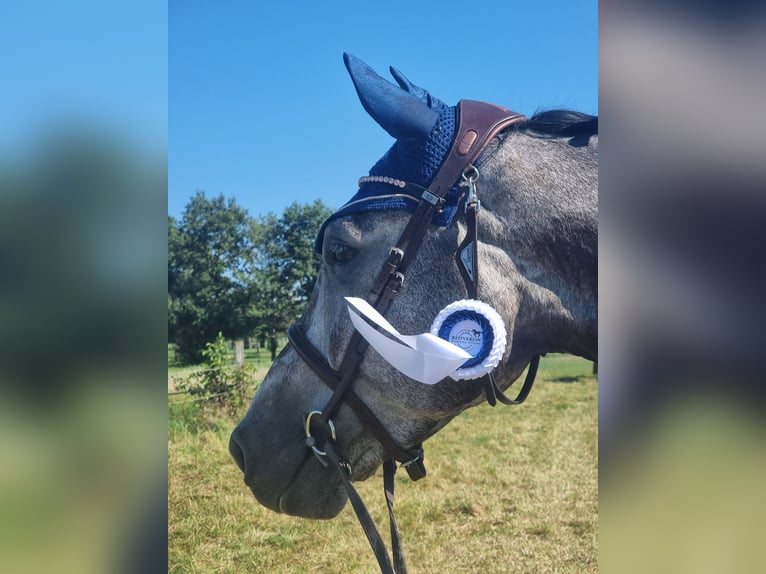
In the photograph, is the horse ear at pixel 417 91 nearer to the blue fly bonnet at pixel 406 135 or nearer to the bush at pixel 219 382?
the blue fly bonnet at pixel 406 135

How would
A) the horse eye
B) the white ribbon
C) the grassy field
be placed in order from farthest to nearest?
the grassy field
the horse eye
the white ribbon

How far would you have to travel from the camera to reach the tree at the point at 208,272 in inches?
394

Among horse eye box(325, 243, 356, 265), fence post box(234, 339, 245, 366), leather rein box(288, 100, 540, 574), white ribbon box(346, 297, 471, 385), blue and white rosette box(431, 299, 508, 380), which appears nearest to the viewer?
white ribbon box(346, 297, 471, 385)

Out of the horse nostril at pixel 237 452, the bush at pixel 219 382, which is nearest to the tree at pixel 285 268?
the bush at pixel 219 382

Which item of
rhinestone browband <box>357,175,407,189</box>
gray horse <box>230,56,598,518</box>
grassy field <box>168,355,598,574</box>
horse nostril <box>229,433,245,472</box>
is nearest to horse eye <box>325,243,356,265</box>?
gray horse <box>230,56,598,518</box>

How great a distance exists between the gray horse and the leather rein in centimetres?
3

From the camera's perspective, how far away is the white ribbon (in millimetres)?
1209

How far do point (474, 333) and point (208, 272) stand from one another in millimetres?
9943

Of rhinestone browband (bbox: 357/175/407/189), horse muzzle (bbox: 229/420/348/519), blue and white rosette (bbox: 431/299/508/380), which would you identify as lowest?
horse muzzle (bbox: 229/420/348/519)

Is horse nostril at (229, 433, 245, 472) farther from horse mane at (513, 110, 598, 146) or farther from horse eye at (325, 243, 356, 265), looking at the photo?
horse mane at (513, 110, 598, 146)

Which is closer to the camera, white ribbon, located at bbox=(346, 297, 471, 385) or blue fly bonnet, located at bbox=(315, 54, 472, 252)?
white ribbon, located at bbox=(346, 297, 471, 385)

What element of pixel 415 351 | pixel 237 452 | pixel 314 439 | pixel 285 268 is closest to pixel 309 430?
pixel 314 439

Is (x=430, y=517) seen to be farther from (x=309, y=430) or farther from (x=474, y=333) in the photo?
(x=474, y=333)
